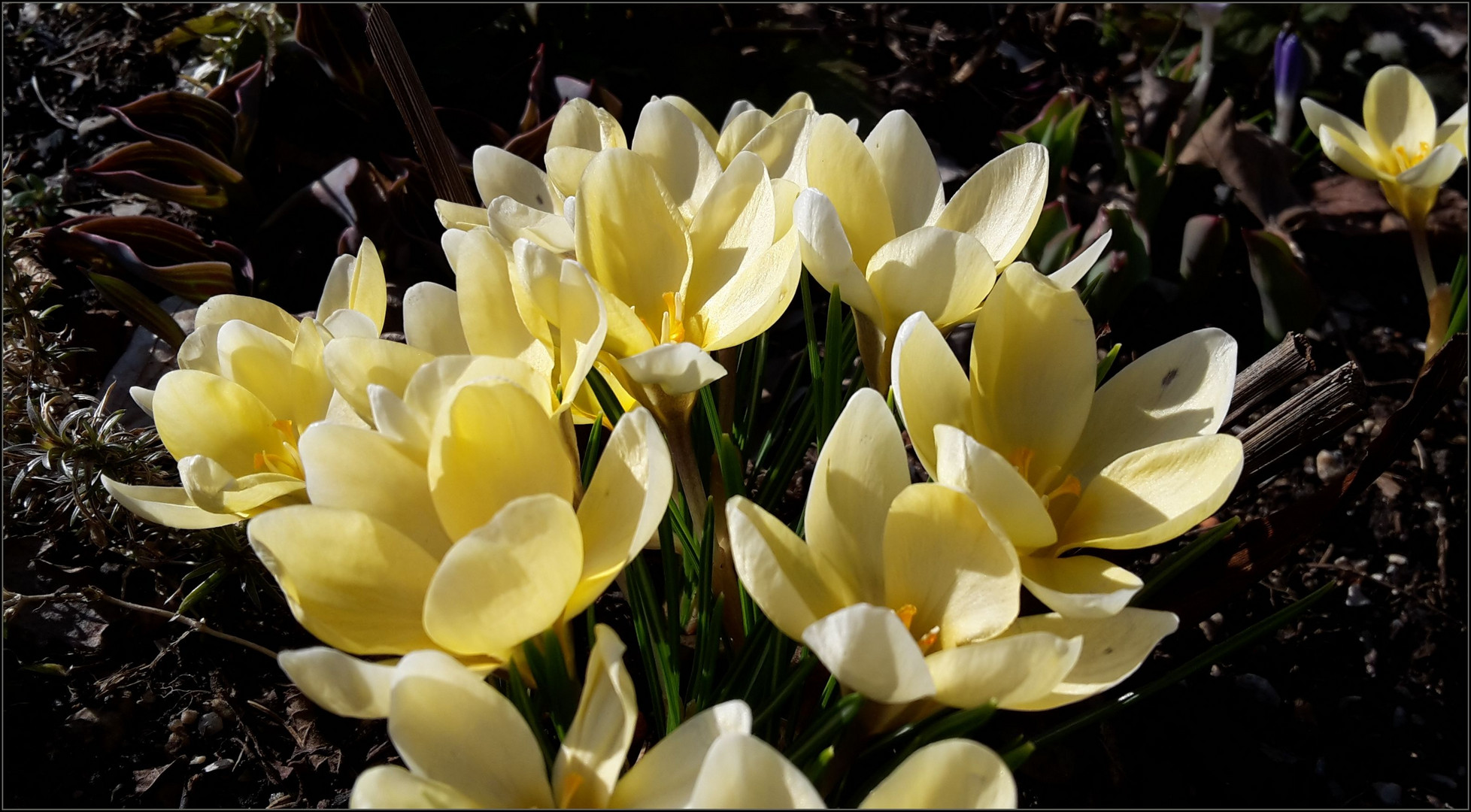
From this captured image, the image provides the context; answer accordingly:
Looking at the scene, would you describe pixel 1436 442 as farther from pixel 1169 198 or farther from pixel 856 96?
pixel 856 96

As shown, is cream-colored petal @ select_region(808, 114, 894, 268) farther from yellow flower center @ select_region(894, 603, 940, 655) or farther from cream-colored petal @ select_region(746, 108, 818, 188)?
yellow flower center @ select_region(894, 603, 940, 655)

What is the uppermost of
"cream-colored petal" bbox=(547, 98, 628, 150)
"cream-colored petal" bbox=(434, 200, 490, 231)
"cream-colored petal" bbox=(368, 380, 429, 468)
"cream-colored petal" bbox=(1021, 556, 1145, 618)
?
"cream-colored petal" bbox=(547, 98, 628, 150)

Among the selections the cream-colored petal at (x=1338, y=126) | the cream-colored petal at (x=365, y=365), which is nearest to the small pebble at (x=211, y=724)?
the cream-colored petal at (x=365, y=365)

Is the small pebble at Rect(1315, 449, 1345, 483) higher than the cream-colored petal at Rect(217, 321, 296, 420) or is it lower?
lower

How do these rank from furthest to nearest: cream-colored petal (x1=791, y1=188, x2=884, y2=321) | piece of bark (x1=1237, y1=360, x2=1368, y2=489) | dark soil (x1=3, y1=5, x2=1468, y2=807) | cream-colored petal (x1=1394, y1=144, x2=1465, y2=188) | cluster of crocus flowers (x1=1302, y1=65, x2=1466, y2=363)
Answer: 1. cluster of crocus flowers (x1=1302, y1=65, x2=1466, y2=363)
2. cream-colored petal (x1=1394, y1=144, x2=1465, y2=188)
3. dark soil (x1=3, y1=5, x2=1468, y2=807)
4. piece of bark (x1=1237, y1=360, x2=1368, y2=489)
5. cream-colored petal (x1=791, y1=188, x2=884, y2=321)

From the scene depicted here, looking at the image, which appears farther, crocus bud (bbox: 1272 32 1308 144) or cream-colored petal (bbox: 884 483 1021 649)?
crocus bud (bbox: 1272 32 1308 144)

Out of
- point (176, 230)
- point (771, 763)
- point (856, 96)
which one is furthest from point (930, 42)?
point (771, 763)

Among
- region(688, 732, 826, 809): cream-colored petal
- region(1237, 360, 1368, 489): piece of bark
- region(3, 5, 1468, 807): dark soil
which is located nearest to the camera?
region(688, 732, 826, 809): cream-colored petal

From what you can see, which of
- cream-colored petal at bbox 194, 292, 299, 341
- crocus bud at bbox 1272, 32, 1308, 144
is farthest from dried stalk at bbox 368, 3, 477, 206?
crocus bud at bbox 1272, 32, 1308, 144
